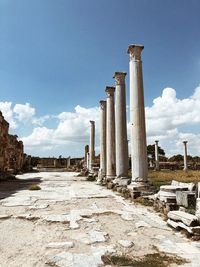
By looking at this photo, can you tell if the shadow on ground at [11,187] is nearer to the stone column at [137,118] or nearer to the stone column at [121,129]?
the stone column at [121,129]

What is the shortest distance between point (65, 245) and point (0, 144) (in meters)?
20.0

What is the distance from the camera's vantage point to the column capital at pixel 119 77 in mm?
14124

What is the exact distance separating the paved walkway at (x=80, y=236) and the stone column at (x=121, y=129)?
569 cm

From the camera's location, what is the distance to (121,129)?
45.2 feet

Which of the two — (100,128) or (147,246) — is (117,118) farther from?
(147,246)

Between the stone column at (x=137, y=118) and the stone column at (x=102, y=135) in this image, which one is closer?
the stone column at (x=137, y=118)

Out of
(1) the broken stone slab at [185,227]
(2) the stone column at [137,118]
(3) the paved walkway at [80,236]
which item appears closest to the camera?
(3) the paved walkway at [80,236]

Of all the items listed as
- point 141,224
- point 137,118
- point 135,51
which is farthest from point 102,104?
point 141,224

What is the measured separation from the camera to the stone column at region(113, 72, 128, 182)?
1344cm

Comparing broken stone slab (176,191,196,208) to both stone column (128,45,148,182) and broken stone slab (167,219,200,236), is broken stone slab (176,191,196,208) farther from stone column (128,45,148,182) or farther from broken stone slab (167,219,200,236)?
stone column (128,45,148,182)

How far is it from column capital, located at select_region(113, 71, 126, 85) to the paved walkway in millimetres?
8039

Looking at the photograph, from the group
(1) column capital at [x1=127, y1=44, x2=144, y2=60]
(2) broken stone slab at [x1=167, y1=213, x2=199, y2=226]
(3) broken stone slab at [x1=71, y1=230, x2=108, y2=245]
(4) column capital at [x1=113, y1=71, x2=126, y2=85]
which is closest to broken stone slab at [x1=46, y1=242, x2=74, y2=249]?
(3) broken stone slab at [x1=71, y1=230, x2=108, y2=245]

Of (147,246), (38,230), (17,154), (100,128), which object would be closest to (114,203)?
(38,230)

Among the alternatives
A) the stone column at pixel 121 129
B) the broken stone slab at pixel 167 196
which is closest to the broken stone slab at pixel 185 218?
the broken stone slab at pixel 167 196
